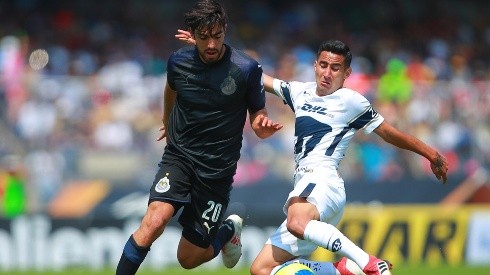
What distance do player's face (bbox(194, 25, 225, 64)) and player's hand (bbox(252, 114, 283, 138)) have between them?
2.07ft

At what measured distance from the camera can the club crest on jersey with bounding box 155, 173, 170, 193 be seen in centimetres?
916

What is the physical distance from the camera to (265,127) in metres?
9.05

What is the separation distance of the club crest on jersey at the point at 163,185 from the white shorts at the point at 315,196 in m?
1.01

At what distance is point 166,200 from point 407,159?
886 cm

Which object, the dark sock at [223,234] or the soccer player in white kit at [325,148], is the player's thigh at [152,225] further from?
the dark sock at [223,234]

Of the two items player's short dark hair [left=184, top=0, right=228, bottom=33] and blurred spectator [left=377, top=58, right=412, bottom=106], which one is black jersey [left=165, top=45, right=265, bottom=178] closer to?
player's short dark hair [left=184, top=0, right=228, bottom=33]

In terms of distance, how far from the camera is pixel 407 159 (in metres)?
17.4

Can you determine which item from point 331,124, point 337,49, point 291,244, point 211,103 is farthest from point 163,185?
point 337,49

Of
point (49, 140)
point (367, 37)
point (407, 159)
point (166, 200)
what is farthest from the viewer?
point (367, 37)

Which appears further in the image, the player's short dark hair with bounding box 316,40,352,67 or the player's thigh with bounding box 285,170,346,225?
the player's short dark hair with bounding box 316,40,352,67

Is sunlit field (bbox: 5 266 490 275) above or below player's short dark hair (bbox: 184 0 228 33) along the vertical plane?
below

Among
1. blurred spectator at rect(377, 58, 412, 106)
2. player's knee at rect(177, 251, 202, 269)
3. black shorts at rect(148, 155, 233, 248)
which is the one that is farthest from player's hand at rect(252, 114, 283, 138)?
blurred spectator at rect(377, 58, 412, 106)

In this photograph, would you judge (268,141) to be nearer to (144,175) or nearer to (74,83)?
(144,175)

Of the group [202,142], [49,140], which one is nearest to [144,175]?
[49,140]
